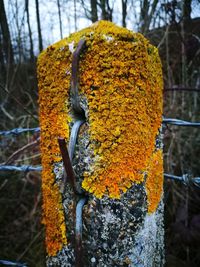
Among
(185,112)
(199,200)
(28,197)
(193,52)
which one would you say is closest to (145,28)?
(193,52)

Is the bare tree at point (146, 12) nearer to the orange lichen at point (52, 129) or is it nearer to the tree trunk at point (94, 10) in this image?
the tree trunk at point (94, 10)

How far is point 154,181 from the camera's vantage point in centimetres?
61

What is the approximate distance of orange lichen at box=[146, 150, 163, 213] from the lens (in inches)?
23.1

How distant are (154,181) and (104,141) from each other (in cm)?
17

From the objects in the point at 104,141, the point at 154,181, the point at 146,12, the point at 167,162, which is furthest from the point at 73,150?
the point at 146,12

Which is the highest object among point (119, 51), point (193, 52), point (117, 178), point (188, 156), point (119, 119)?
point (193, 52)

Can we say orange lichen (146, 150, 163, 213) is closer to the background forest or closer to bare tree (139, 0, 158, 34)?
the background forest

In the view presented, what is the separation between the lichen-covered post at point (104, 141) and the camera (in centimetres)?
52

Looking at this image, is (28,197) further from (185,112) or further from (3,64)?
(3,64)

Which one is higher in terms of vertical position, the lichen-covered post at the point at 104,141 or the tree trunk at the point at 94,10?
the tree trunk at the point at 94,10

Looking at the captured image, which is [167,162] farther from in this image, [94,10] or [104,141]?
[94,10]

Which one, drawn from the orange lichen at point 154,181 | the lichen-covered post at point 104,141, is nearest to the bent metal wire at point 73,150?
the lichen-covered post at point 104,141

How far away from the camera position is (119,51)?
1.72ft

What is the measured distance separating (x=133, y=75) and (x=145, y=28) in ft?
10.1
